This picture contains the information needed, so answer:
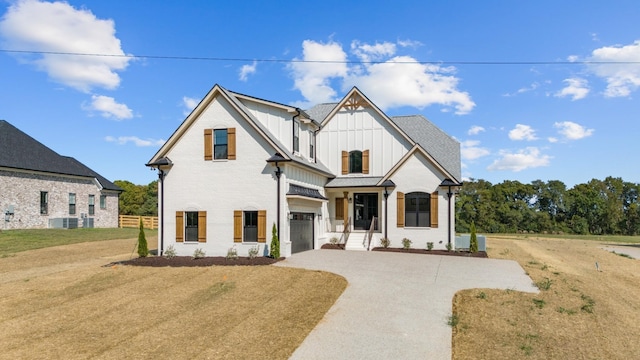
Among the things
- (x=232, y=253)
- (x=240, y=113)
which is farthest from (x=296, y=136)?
(x=232, y=253)

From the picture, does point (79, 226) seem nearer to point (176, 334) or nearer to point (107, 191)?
point (107, 191)

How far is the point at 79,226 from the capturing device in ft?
117

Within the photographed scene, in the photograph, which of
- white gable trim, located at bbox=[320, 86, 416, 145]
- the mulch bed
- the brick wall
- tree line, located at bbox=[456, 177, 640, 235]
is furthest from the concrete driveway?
tree line, located at bbox=[456, 177, 640, 235]

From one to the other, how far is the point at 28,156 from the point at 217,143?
21.6 metres

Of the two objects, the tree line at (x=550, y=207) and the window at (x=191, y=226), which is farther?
the tree line at (x=550, y=207)

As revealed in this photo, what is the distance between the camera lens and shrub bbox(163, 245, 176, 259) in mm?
19688

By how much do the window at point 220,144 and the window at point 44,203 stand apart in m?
21.1

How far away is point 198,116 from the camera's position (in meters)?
20.4

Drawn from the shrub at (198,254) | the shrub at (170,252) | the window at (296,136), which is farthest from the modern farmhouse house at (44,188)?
the window at (296,136)

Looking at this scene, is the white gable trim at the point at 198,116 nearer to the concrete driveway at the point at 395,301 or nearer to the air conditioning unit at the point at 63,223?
the concrete driveway at the point at 395,301

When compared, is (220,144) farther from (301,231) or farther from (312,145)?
(312,145)

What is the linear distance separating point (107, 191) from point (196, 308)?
33.6 metres

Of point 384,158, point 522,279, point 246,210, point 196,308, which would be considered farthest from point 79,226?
point 522,279

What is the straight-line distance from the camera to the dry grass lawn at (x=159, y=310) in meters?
8.49
